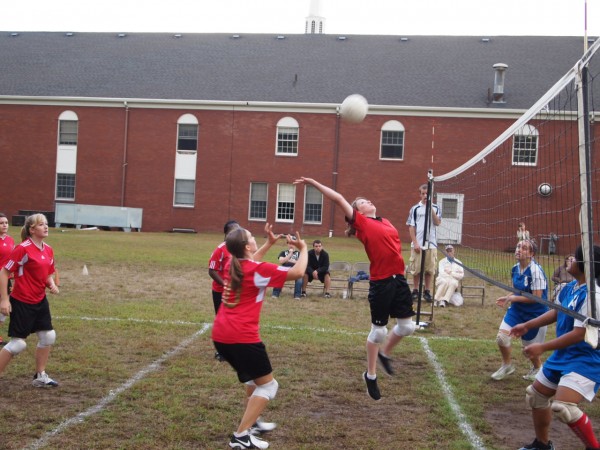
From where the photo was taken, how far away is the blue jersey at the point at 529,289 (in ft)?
26.4

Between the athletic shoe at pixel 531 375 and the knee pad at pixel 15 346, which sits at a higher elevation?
the knee pad at pixel 15 346

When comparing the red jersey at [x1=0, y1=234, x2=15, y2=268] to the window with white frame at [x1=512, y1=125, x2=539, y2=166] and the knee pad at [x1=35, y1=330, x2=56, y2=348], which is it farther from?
the window with white frame at [x1=512, y1=125, x2=539, y2=166]

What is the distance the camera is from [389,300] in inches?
308

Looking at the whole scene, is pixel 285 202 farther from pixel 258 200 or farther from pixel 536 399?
pixel 536 399

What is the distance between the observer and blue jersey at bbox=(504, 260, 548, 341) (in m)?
8.05

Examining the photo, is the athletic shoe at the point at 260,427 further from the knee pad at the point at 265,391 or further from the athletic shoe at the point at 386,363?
the athletic shoe at the point at 386,363

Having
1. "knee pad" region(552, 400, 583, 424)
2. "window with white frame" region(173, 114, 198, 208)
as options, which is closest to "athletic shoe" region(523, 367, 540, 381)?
"knee pad" region(552, 400, 583, 424)

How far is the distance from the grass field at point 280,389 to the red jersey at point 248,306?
96 cm

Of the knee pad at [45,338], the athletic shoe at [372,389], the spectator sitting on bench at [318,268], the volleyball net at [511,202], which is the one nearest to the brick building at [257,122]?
the volleyball net at [511,202]

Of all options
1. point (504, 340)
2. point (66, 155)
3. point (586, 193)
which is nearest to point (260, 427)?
point (586, 193)

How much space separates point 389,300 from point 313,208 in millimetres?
29662

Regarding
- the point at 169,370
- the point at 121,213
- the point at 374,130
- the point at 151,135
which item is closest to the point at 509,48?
the point at 374,130

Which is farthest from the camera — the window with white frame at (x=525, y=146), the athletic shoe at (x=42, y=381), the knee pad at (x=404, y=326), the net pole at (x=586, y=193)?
the window with white frame at (x=525, y=146)

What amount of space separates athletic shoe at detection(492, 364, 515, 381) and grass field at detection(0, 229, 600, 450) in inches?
4.2
